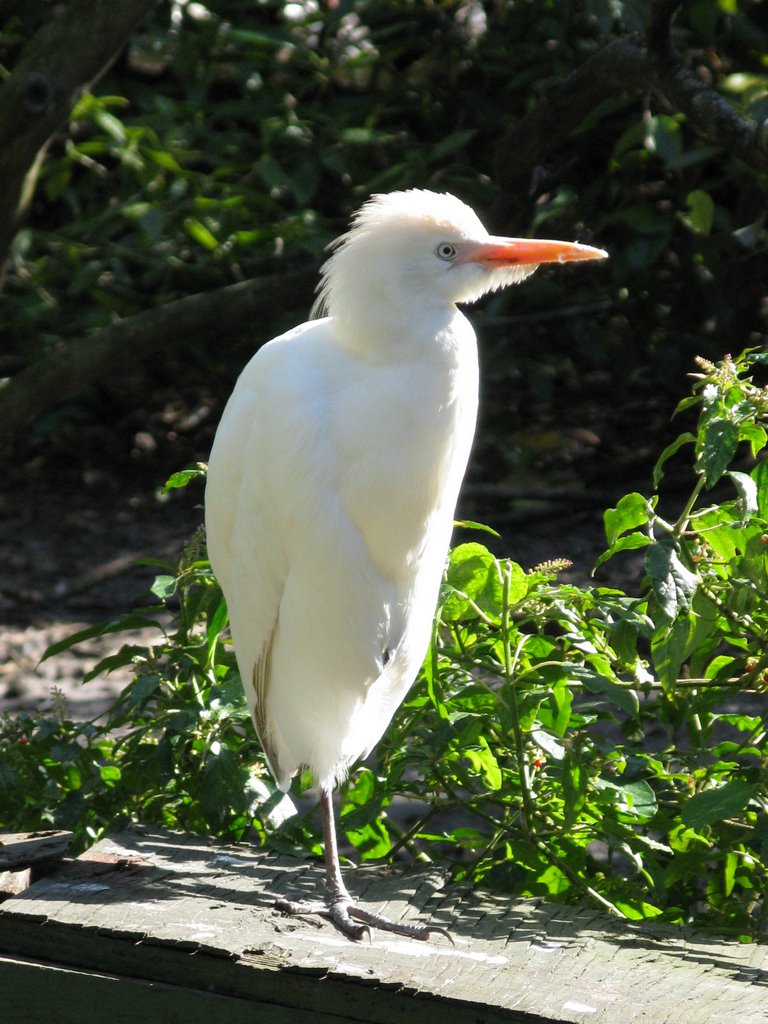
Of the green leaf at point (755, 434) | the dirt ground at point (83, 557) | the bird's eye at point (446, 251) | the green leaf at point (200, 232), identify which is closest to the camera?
the green leaf at point (755, 434)

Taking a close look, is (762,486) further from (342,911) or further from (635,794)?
(342,911)

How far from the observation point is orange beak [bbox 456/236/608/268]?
6.95 ft

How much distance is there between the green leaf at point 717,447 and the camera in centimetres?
190

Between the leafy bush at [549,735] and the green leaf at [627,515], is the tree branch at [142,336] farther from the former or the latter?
the green leaf at [627,515]

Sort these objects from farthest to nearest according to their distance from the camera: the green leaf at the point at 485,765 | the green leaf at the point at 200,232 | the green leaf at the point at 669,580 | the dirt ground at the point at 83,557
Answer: the green leaf at the point at 200,232 → the dirt ground at the point at 83,557 → the green leaf at the point at 485,765 → the green leaf at the point at 669,580

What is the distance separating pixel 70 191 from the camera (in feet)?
17.2

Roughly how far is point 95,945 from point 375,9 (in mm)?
3855

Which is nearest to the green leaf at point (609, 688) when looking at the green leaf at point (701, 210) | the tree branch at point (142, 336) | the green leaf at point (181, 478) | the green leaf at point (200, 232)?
the green leaf at point (181, 478)

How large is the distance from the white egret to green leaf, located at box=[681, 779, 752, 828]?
1.41 ft

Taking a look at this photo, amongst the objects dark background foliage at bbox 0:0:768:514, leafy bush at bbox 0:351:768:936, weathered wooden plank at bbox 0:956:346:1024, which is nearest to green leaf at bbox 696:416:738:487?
leafy bush at bbox 0:351:768:936

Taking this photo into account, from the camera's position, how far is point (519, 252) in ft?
7.03

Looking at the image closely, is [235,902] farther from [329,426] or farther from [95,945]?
[329,426]

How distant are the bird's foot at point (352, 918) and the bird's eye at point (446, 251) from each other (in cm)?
106

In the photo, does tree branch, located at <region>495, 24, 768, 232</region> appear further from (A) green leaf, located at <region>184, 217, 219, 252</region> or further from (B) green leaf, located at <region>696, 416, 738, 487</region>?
(B) green leaf, located at <region>696, 416, 738, 487</region>
